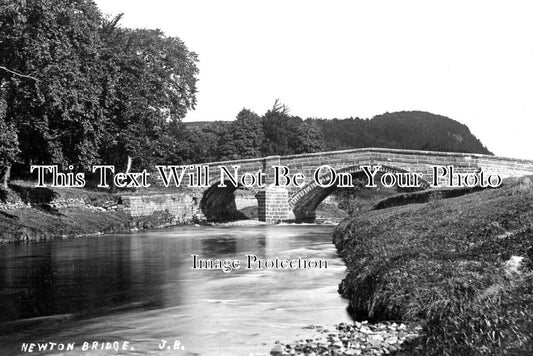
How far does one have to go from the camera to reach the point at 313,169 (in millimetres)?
45156

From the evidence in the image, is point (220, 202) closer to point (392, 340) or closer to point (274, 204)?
point (274, 204)

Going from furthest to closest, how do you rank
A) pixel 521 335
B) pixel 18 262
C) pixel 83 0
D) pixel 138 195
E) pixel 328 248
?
pixel 138 195, pixel 83 0, pixel 328 248, pixel 18 262, pixel 521 335

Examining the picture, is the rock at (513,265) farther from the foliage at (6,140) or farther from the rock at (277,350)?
the foliage at (6,140)

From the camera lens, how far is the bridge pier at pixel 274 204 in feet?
152

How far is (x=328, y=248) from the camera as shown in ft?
74.6

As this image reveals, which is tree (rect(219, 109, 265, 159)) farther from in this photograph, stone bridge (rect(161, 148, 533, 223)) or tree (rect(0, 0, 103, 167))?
tree (rect(0, 0, 103, 167))

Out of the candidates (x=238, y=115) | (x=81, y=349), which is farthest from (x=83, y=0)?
(x=238, y=115)

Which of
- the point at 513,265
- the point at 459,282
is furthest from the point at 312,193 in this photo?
the point at 459,282

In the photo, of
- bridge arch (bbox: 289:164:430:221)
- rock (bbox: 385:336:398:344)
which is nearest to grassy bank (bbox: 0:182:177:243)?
bridge arch (bbox: 289:164:430:221)

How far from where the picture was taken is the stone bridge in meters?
40.0

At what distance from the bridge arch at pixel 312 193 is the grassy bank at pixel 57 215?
37.4 ft

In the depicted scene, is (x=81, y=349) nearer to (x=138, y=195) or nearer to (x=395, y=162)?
(x=138, y=195)

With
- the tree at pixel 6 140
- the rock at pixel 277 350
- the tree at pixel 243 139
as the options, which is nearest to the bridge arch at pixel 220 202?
the tree at pixel 243 139

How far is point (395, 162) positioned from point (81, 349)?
3608cm
